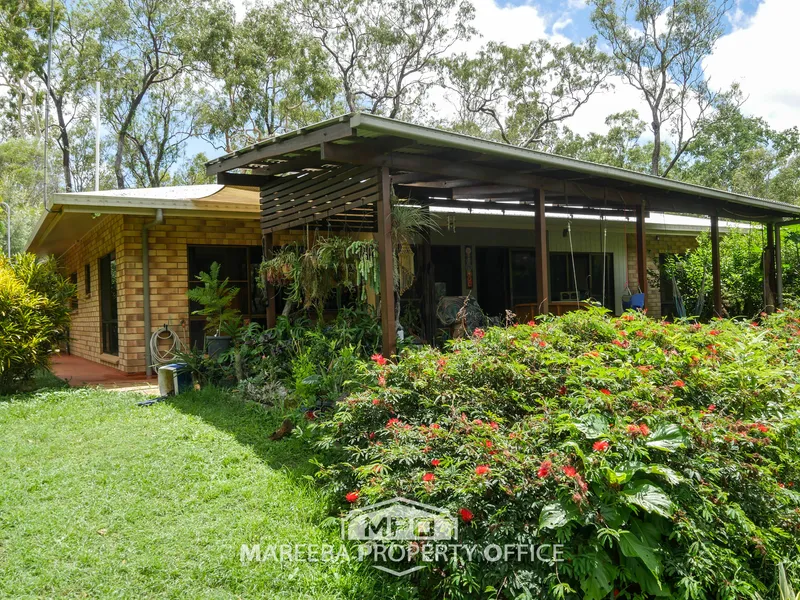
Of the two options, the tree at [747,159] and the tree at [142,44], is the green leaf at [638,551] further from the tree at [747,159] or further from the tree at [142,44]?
the tree at [747,159]

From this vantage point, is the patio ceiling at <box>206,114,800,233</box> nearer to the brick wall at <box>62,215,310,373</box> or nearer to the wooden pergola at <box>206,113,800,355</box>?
the wooden pergola at <box>206,113,800,355</box>

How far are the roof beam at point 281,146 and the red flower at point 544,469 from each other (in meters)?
3.26

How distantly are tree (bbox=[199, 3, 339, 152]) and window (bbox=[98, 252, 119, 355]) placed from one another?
42.7 feet

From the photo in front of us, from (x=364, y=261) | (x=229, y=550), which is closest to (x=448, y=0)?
(x=364, y=261)

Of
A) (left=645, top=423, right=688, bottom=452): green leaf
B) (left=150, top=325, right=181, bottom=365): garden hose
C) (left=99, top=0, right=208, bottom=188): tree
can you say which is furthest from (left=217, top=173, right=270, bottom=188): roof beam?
A: (left=99, top=0, right=208, bottom=188): tree

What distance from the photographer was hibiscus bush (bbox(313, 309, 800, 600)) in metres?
2.57

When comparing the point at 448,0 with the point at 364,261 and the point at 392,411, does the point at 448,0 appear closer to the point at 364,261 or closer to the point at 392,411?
the point at 364,261

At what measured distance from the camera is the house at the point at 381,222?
6.00 meters

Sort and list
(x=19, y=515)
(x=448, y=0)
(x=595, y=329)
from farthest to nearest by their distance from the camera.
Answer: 1. (x=448, y=0)
2. (x=595, y=329)
3. (x=19, y=515)

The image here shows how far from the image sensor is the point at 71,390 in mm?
7625

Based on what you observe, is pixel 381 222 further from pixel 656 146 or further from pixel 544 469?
pixel 656 146

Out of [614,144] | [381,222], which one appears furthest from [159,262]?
[614,144]

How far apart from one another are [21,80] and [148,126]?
5210 mm

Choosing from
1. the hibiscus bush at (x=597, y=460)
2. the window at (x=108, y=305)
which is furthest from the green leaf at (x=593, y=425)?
the window at (x=108, y=305)
